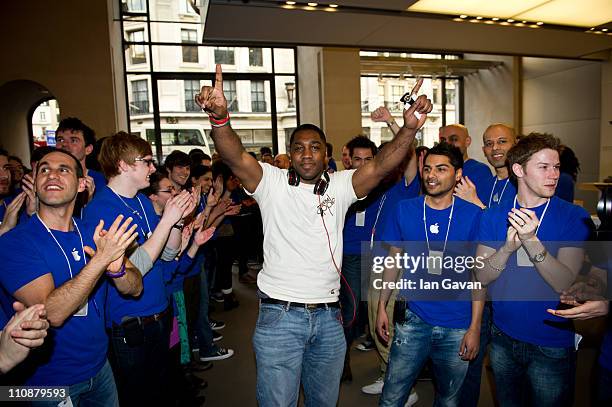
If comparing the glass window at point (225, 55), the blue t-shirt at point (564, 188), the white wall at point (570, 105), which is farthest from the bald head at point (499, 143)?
the glass window at point (225, 55)

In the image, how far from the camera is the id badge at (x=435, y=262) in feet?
7.11

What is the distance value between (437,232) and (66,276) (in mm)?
1802

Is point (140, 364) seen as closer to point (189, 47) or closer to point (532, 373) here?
point (532, 373)

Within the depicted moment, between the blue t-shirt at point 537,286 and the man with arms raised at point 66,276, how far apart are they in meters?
1.70

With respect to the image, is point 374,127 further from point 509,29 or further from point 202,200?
point 202,200

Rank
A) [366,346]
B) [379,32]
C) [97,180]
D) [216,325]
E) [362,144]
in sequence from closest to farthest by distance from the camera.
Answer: [97,180] → [362,144] → [366,346] → [216,325] → [379,32]

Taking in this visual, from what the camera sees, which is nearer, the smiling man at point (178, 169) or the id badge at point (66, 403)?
the id badge at point (66, 403)

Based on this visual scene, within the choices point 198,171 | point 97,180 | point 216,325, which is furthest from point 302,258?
point 216,325

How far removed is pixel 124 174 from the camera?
7.18 feet

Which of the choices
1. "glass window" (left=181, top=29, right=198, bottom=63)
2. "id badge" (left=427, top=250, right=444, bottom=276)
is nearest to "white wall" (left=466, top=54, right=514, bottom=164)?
"glass window" (left=181, top=29, right=198, bottom=63)

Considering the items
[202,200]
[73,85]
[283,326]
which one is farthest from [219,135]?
[73,85]

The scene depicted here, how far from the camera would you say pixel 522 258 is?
1916 mm

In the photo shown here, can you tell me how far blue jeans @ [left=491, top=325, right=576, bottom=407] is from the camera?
5.97 feet

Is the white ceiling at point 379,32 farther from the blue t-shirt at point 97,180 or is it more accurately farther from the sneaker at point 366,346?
the sneaker at point 366,346
